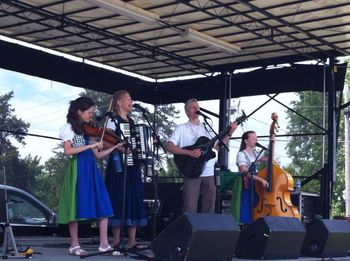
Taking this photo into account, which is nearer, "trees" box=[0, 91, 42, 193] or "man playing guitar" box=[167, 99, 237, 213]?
"man playing guitar" box=[167, 99, 237, 213]

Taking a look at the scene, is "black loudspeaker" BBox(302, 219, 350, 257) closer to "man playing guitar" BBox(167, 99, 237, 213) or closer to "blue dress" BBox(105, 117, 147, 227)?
"man playing guitar" BBox(167, 99, 237, 213)

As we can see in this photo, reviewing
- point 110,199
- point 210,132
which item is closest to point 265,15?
point 210,132

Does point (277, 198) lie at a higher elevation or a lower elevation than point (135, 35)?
lower

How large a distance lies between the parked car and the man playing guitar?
3887 mm

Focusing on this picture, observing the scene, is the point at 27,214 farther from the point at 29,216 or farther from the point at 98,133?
the point at 98,133

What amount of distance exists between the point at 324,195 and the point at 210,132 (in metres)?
4.85

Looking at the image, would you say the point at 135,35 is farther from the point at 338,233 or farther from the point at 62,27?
the point at 338,233

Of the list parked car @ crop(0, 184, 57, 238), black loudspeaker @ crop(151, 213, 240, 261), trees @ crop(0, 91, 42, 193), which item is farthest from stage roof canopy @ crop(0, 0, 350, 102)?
trees @ crop(0, 91, 42, 193)

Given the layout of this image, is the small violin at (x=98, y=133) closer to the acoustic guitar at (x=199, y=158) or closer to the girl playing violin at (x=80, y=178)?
the girl playing violin at (x=80, y=178)

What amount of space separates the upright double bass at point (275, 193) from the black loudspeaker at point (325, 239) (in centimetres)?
44

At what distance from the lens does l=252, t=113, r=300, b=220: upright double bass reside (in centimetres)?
933

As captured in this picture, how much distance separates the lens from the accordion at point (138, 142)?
24.6 feet

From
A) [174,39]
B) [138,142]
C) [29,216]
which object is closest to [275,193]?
[138,142]

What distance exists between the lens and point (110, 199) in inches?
313
